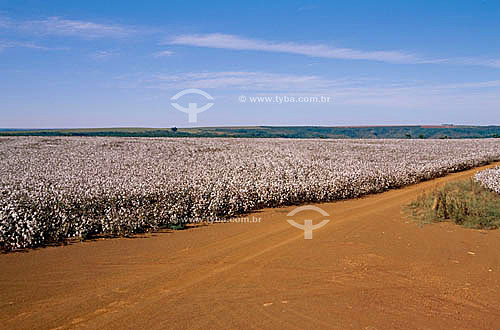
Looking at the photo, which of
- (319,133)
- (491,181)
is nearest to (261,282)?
(491,181)

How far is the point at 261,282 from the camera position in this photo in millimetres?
6227

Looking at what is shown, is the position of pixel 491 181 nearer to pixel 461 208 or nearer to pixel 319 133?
pixel 461 208

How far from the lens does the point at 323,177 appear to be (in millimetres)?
16891

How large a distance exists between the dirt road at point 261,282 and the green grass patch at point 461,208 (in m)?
0.93

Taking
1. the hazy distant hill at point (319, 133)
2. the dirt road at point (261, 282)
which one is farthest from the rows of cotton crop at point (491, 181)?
the hazy distant hill at point (319, 133)

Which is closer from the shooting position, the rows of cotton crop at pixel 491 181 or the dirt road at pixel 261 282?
the dirt road at pixel 261 282

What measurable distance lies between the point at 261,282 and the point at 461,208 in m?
7.21

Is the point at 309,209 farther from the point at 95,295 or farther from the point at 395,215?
the point at 95,295

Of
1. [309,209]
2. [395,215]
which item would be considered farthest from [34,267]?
[395,215]

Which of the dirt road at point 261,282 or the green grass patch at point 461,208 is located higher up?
the green grass patch at point 461,208

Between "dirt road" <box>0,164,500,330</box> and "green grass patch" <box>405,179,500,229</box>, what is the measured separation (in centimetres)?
93

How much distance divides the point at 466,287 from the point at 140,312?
184 inches

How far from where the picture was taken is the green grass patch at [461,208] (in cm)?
1012

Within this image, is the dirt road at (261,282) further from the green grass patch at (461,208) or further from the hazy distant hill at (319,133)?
the hazy distant hill at (319,133)
